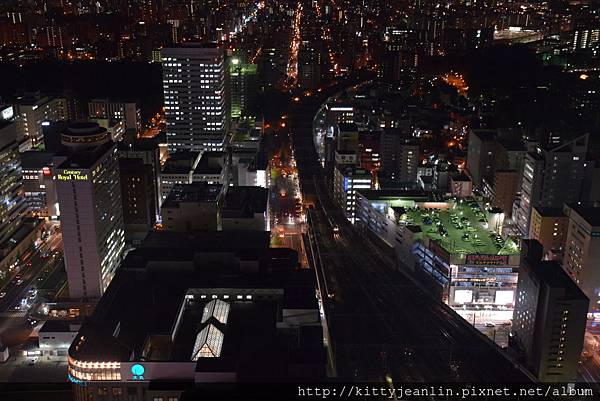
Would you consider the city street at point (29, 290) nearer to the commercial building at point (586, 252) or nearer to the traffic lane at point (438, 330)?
the traffic lane at point (438, 330)

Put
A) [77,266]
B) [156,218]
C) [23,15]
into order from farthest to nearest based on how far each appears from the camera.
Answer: [23,15]
[156,218]
[77,266]

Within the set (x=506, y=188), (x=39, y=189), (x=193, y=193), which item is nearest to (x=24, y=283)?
(x=39, y=189)

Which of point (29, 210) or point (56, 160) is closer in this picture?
point (56, 160)

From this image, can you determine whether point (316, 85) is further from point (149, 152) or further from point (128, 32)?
point (149, 152)

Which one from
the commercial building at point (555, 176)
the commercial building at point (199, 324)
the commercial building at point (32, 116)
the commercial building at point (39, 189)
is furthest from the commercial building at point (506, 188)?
the commercial building at point (32, 116)

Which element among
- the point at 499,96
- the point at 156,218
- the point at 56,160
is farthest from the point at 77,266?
the point at 499,96

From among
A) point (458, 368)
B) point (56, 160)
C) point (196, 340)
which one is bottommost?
point (458, 368)

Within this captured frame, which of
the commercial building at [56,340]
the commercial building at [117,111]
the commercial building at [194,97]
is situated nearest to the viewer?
the commercial building at [56,340]
